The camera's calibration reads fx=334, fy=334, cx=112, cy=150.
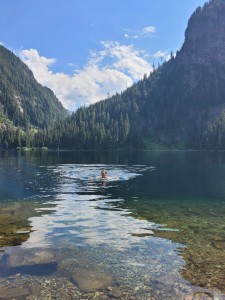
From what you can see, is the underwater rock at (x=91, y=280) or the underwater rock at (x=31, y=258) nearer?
the underwater rock at (x=91, y=280)

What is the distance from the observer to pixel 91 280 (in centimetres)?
1917

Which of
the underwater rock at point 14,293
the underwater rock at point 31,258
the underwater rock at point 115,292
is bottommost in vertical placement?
the underwater rock at point 115,292

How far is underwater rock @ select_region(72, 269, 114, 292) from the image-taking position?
18.3 m

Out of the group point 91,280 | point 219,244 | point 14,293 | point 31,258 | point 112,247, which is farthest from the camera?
point 219,244

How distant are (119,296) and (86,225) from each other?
16.0 meters

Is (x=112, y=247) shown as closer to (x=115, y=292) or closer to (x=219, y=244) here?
(x=115, y=292)

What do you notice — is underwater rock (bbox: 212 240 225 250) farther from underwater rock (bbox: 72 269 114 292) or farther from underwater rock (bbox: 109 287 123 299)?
underwater rock (bbox: 109 287 123 299)

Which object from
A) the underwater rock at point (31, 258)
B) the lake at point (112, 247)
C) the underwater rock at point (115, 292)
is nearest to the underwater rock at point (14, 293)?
the lake at point (112, 247)

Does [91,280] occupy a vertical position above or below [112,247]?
below

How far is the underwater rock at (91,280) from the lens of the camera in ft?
60.1

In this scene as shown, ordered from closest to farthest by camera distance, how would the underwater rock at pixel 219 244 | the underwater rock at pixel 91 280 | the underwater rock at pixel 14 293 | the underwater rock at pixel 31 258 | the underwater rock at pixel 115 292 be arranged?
the underwater rock at pixel 14 293, the underwater rock at pixel 115 292, the underwater rock at pixel 91 280, the underwater rock at pixel 31 258, the underwater rock at pixel 219 244

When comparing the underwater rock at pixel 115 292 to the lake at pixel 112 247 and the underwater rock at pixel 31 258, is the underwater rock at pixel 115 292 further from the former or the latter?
the underwater rock at pixel 31 258

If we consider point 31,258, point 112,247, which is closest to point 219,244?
point 112,247

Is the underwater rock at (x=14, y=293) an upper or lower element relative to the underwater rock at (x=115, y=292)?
upper
